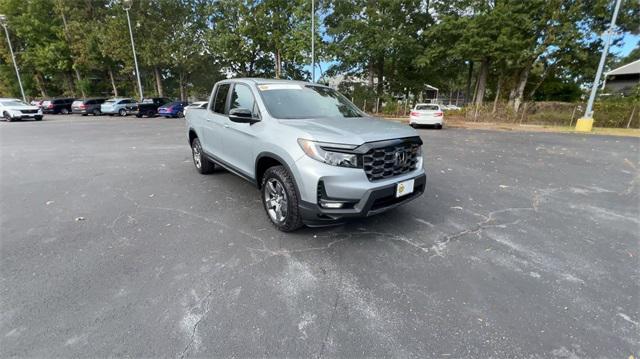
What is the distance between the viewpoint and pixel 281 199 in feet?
11.4

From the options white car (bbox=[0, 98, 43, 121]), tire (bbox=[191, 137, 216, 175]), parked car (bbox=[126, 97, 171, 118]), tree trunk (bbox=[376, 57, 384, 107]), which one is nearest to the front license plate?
tire (bbox=[191, 137, 216, 175])

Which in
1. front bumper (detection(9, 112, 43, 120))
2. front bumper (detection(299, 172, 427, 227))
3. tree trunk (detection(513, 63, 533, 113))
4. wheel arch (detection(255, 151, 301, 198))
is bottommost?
front bumper (detection(9, 112, 43, 120))

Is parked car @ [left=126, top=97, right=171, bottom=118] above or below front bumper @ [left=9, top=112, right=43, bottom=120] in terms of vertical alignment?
above

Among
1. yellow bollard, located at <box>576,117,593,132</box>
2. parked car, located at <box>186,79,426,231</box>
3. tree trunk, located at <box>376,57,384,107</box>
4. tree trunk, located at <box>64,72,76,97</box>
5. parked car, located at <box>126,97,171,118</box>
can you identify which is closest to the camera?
parked car, located at <box>186,79,426,231</box>

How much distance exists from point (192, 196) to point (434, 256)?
377 centimetres

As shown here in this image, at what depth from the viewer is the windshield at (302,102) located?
380 cm

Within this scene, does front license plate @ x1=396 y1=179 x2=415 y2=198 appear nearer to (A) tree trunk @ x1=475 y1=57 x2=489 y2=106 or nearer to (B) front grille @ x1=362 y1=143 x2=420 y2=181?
(B) front grille @ x1=362 y1=143 x2=420 y2=181

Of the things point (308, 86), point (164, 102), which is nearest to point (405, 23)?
point (164, 102)

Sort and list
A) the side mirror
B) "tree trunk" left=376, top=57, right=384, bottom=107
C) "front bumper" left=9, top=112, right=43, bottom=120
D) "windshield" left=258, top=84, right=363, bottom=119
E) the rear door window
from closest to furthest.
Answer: the side mirror < "windshield" left=258, top=84, right=363, bottom=119 < the rear door window < "front bumper" left=9, top=112, right=43, bottom=120 < "tree trunk" left=376, top=57, right=384, bottom=107

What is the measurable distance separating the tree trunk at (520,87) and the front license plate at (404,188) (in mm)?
20310

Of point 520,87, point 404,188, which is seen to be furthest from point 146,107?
point 520,87

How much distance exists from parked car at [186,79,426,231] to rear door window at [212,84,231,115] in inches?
11.7

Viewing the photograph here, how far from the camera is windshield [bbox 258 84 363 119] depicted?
380 cm

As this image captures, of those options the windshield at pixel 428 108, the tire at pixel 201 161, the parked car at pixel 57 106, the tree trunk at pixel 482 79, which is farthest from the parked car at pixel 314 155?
the parked car at pixel 57 106
